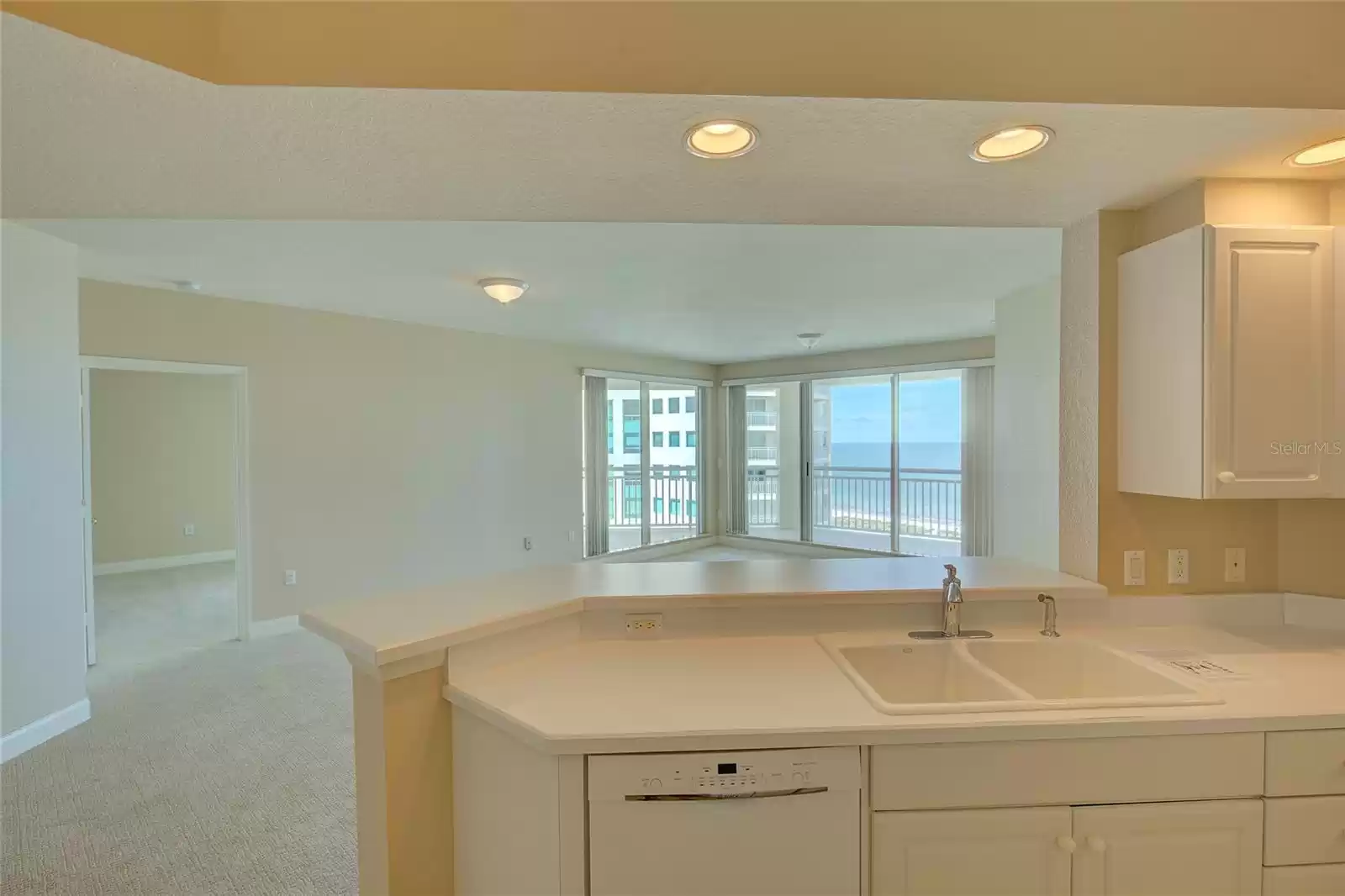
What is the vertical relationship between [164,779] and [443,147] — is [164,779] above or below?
below

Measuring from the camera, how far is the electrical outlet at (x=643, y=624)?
6.19ft

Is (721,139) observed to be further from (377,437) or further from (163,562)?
(163,562)

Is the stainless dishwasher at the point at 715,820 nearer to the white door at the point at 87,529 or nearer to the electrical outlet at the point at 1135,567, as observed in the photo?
the electrical outlet at the point at 1135,567

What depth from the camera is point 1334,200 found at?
184 centimetres

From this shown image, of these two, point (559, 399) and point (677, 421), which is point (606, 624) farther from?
point (677, 421)

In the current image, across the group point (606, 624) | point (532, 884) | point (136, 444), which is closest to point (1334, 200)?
point (606, 624)

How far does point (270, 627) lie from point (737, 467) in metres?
5.53

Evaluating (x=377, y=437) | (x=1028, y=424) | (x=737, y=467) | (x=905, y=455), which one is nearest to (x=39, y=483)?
(x=377, y=437)

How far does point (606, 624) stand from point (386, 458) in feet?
13.6

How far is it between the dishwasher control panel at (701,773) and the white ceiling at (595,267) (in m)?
2.26

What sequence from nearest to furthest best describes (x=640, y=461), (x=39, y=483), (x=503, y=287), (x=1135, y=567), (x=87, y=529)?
1. (x=1135, y=567)
2. (x=39, y=483)
3. (x=503, y=287)
4. (x=87, y=529)
5. (x=640, y=461)

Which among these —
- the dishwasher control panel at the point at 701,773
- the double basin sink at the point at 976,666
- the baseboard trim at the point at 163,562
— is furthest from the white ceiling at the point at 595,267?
the baseboard trim at the point at 163,562

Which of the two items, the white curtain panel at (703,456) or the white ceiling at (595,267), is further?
the white curtain panel at (703,456)

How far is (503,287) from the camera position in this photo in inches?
149
